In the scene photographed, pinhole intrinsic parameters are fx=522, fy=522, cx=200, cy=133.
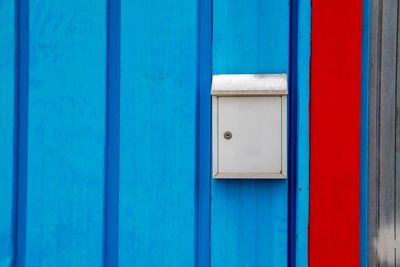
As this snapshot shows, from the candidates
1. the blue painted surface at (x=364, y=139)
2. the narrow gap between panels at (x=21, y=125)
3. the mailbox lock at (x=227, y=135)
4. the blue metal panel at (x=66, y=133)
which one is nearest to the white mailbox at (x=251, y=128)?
the mailbox lock at (x=227, y=135)

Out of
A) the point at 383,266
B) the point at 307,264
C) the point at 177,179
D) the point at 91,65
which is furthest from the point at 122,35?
the point at 383,266

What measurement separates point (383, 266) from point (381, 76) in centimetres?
51

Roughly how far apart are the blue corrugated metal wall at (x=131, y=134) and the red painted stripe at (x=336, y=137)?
6cm

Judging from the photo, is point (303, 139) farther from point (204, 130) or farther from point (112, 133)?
point (112, 133)

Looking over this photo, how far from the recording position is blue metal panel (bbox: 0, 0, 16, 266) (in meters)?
1.49

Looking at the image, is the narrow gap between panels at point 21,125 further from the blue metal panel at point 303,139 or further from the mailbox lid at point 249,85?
the blue metal panel at point 303,139

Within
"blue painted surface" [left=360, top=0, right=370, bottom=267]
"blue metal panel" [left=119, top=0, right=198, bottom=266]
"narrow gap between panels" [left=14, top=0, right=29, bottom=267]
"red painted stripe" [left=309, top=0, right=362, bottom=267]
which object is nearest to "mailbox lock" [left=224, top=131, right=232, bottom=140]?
"blue metal panel" [left=119, top=0, right=198, bottom=266]

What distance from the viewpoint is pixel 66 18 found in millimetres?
1495

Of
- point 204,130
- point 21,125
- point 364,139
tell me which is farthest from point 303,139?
point 21,125

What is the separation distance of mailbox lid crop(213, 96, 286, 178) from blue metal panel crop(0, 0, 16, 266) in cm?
60

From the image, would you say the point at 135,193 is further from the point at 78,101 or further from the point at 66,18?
the point at 66,18

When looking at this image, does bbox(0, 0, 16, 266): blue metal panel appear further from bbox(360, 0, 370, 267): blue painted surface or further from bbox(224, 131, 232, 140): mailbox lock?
bbox(360, 0, 370, 267): blue painted surface

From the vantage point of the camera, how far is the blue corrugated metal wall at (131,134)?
1.42m

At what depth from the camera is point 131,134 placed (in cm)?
146
